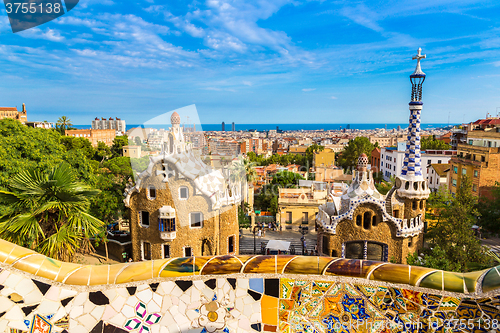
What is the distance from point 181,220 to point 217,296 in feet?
56.6

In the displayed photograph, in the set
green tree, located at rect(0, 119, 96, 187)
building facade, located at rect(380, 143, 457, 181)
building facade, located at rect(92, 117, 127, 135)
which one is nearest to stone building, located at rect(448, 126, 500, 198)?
building facade, located at rect(380, 143, 457, 181)

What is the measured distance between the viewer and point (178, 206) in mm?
21516

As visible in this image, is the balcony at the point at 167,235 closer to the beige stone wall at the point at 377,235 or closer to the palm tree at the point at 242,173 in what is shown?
the beige stone wall at the point at 377,235

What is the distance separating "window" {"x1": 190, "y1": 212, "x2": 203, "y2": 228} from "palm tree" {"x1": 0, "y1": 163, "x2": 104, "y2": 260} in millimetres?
11368

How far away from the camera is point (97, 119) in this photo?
179 m

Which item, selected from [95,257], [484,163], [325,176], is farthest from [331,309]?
[325,176]

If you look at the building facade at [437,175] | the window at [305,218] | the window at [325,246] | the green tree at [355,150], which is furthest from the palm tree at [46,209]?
the green tree at [355,150]

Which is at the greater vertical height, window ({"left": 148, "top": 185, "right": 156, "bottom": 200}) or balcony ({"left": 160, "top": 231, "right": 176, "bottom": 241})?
window ({"left": 148, "top": 185, "right": 156, "bottom": 200})

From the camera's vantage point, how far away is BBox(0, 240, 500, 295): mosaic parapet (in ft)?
15.8

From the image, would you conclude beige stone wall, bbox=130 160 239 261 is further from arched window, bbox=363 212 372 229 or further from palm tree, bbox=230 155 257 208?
palm tree, bbox=230 155 257 208

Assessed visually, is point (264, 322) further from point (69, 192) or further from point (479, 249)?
point (479, 249)

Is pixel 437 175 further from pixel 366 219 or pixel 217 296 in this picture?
pixel 217 296

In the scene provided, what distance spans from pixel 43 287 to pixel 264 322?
145 inches

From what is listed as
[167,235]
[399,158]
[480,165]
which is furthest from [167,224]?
[399,158]
